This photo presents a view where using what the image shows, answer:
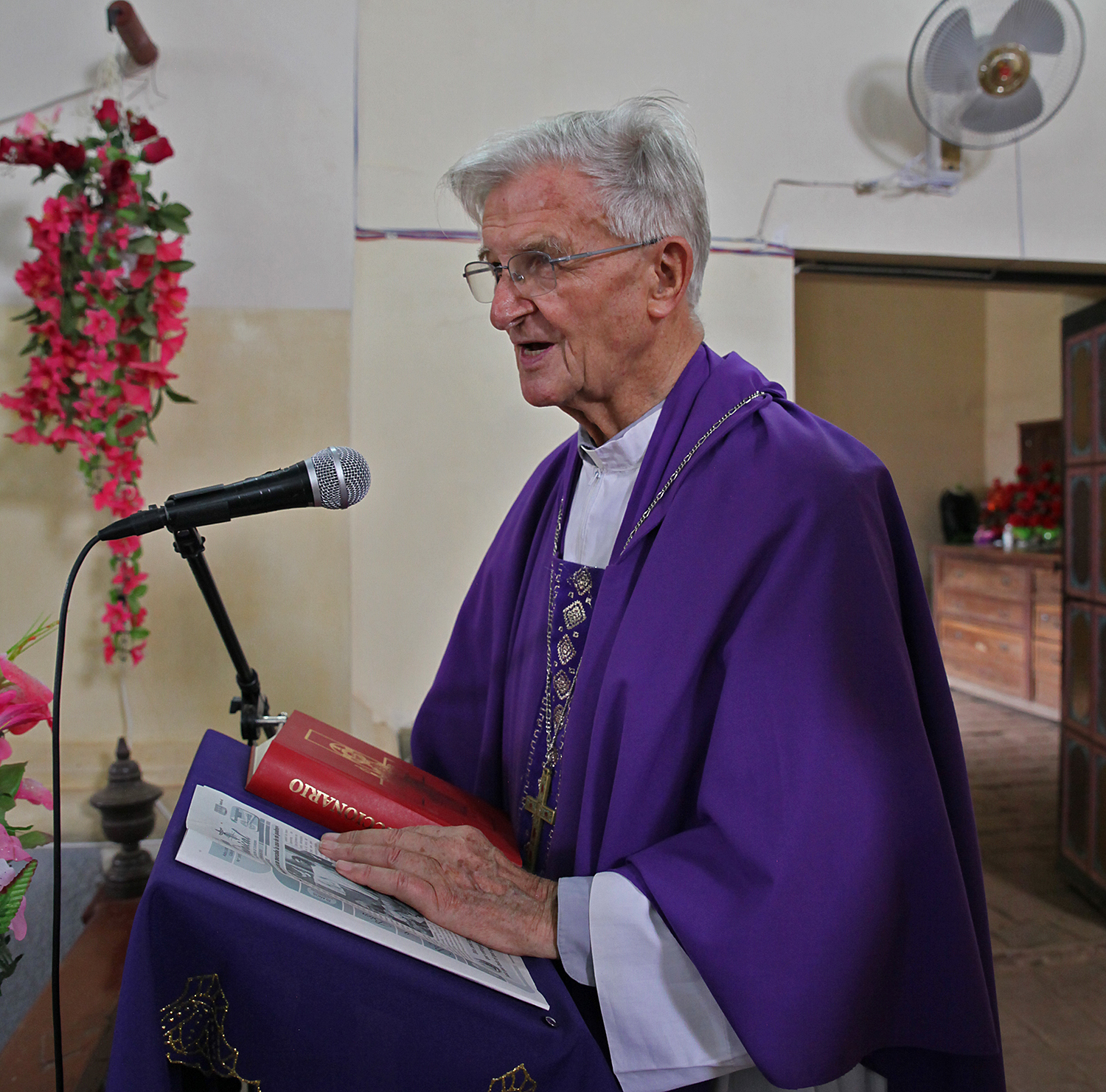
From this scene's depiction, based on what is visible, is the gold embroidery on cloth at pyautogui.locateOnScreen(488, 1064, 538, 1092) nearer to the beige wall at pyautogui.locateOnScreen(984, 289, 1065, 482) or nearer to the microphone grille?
the microphone grille

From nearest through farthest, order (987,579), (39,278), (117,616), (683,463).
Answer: (683,463)
(39,278)
(117,616)
(987,579)

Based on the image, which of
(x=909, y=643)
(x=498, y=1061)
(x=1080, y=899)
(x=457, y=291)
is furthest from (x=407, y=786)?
(x=1080, y=899)

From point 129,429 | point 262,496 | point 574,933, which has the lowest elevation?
point 574,933

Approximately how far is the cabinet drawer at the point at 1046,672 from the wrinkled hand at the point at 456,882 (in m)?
6.25

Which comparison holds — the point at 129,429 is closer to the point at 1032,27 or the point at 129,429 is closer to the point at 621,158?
the point at 621,158

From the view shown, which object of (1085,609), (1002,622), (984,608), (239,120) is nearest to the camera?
(239,120)

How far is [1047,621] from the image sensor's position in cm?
649

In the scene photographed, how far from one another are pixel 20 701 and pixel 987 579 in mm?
7229

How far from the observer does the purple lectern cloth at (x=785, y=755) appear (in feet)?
3.25

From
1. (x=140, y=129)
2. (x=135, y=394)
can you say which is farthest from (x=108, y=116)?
(x=135, y=394)

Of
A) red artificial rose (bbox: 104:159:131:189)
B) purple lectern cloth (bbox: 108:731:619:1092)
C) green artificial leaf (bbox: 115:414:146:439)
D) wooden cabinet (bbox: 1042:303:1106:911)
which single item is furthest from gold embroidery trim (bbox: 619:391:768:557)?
wooden cabinet (bbox: 1042:303:1106:911)

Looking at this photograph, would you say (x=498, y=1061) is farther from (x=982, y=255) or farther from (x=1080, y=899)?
(x=1080, y=899)

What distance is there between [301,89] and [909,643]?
224 cm

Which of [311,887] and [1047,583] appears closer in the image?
[311,887]
